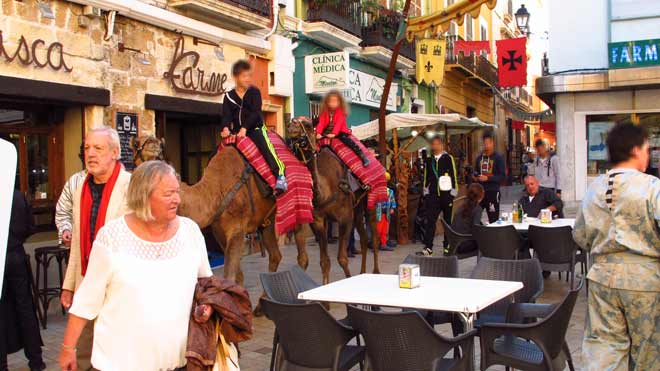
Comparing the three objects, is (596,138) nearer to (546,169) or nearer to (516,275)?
(546,169)

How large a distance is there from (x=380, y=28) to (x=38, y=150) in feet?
37.4

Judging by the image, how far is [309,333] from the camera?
4.16m

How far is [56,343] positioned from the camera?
22.3 feet

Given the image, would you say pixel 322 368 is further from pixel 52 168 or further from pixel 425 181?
pixel 425 181

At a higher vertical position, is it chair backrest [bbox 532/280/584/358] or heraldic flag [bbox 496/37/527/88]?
heraldic flag [bbox 496/37/527/88]

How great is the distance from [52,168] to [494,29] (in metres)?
31.5

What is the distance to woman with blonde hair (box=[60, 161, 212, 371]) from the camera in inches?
120

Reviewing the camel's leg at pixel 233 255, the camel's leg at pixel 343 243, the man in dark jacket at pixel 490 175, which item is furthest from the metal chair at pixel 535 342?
the man in dark jacket at pixel 490 175

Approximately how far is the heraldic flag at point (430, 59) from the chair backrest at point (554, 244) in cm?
884

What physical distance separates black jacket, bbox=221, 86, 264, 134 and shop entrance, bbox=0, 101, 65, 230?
11.5 feet

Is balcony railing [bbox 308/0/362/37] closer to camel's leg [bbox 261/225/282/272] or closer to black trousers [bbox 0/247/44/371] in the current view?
camel's leg [bbox 261/225/282/272]

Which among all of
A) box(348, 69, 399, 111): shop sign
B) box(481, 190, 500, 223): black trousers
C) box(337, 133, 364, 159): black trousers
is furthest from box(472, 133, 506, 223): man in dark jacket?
box(348, 69, 399, 111): shop sign

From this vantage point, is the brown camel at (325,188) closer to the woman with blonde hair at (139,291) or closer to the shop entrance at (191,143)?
the shop entrance at (191,143)

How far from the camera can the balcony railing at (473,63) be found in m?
25.4
